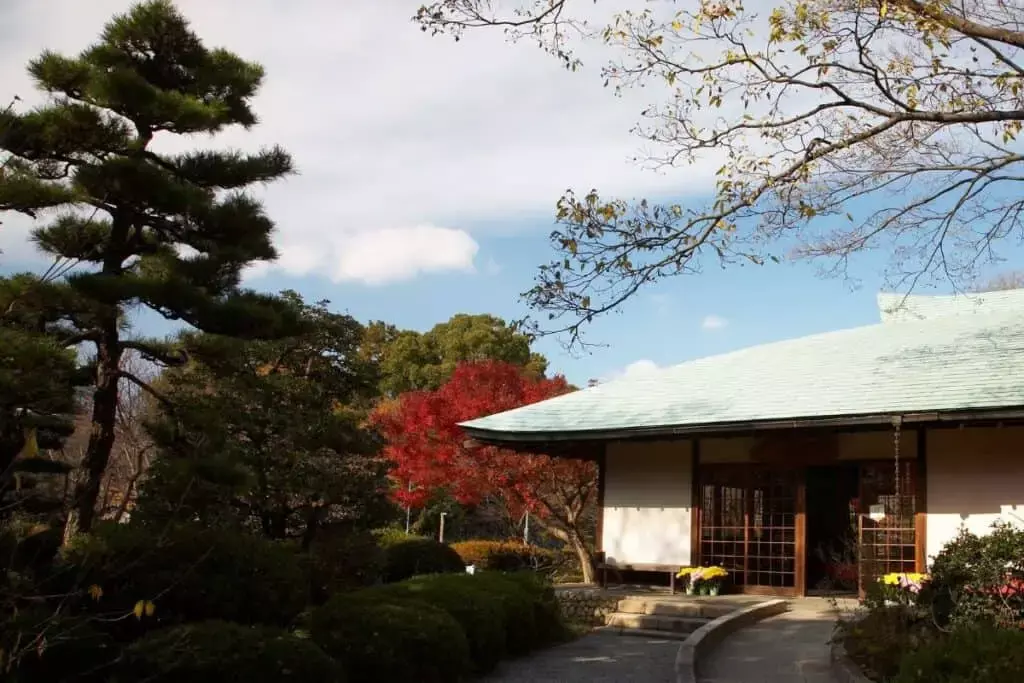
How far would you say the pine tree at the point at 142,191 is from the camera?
8.41m

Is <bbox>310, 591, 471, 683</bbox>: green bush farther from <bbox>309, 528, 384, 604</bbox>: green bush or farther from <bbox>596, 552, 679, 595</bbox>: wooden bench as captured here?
<bbox>596, 552, 679, 595</bbox>: wooden bench

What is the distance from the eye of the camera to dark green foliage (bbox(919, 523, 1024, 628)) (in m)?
7.12

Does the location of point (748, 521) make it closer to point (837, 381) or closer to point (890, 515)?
point (890, 515)

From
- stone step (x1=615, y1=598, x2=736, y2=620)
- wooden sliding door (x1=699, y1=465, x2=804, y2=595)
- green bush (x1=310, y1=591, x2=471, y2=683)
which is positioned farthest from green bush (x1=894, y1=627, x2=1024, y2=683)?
wooden sliding door (x1=699, y1=465, x2=804, y2=595)

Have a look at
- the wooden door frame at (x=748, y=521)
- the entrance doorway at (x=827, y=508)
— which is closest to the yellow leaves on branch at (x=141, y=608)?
the wooden door frame at (x=748, y=521)

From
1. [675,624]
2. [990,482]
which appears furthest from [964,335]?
[675,624]

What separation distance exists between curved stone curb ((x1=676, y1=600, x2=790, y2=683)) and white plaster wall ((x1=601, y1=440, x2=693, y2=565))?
252cm

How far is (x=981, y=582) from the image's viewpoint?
7.29 m

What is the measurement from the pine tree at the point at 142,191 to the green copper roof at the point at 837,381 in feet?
22.6

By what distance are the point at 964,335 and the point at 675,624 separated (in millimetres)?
6583

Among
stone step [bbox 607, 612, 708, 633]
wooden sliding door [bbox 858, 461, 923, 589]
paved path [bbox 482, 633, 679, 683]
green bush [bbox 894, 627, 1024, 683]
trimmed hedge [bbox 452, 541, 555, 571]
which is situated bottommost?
paved path [bbox 482, 633, 679, 683]

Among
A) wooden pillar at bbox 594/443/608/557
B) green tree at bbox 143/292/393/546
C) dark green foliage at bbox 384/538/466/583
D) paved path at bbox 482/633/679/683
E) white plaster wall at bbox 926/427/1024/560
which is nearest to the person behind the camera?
paved path at bbox 482/633/679/683

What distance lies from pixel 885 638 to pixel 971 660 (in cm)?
219

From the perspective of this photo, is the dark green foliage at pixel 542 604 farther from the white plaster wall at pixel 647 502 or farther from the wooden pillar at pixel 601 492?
the wooden pillar at pixel 601 492
